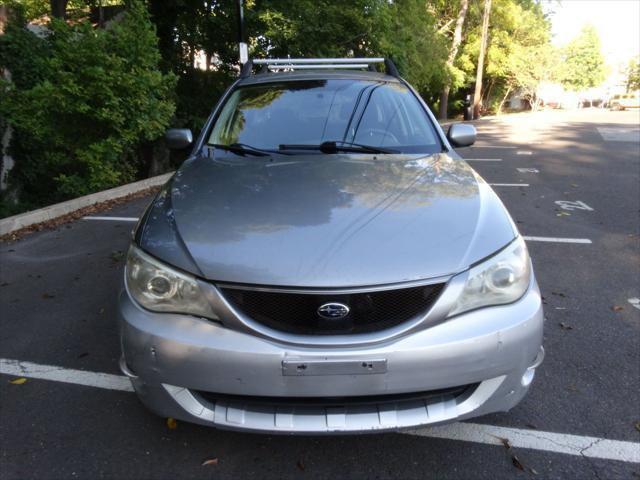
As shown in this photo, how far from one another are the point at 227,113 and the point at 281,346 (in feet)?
7.51

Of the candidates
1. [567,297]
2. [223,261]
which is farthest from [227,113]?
[567,297]

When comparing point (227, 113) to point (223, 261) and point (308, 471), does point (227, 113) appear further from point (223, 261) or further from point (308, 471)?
point (308, 471)

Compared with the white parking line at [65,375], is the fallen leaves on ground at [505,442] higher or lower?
higher

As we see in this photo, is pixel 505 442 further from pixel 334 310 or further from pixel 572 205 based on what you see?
pixel 572 205

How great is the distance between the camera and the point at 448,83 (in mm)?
27359

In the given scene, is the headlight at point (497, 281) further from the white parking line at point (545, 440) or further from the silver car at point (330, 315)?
the white parking line at point (545, 440)

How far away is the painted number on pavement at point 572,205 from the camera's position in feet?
22.7

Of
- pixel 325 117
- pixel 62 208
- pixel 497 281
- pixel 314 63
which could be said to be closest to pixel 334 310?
pixel 497 281

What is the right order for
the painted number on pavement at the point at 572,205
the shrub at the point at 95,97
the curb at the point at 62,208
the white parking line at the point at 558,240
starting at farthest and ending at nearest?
the shrub at the point at 95,97
the painted number on pavement at the point at 572,205
the curb at the point at 62,208
the white parking line at the point at 558,240

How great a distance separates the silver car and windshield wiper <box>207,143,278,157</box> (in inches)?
35.5

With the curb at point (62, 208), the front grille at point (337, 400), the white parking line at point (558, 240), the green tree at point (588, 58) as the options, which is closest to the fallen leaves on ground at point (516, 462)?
the front grille at point (337, 400)

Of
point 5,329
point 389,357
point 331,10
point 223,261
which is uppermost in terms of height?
→ point 331,10

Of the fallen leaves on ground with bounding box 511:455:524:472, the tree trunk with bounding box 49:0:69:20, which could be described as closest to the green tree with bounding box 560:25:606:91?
the tree trunk with bounding box 49:0:69:20

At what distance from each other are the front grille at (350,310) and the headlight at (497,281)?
124mm
